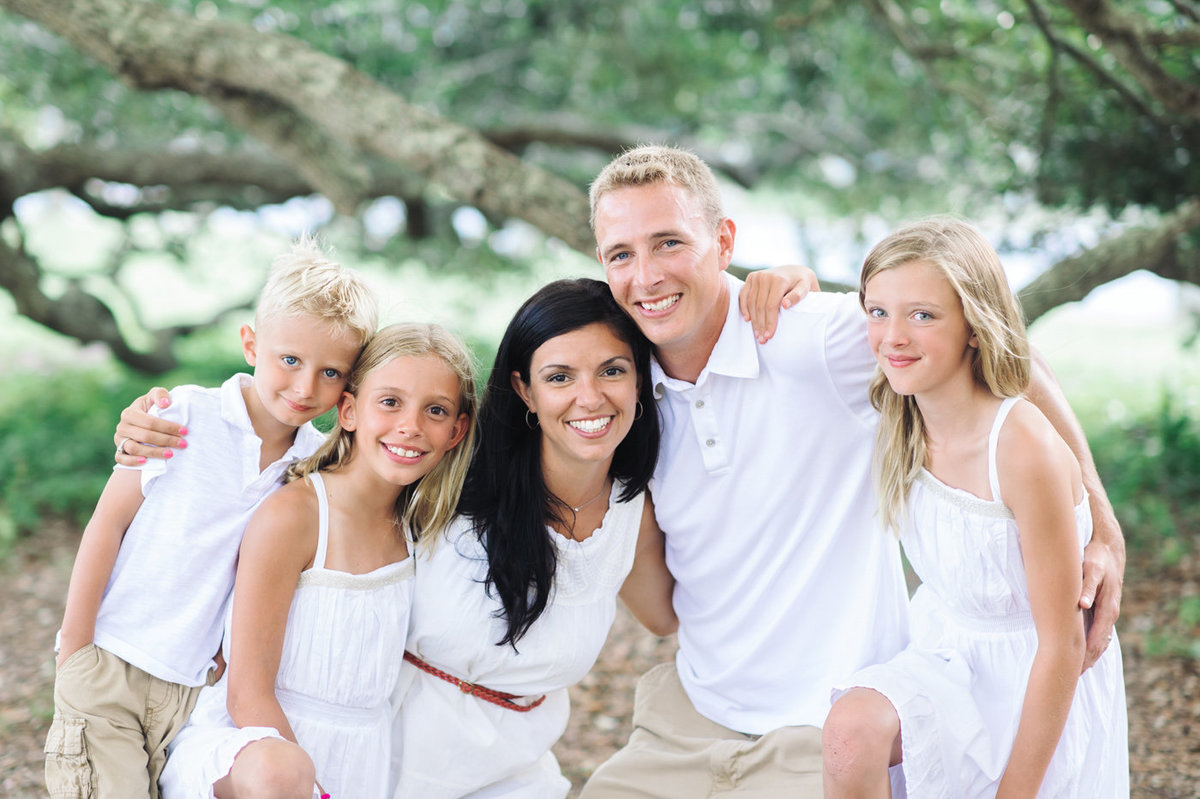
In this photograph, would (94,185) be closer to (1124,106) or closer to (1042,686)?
(1124,106)

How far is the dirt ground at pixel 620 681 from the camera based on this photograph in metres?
3.85

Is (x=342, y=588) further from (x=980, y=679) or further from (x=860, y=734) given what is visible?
(x=980, y=679)

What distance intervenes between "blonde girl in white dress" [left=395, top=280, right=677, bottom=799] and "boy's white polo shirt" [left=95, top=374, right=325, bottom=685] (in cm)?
51

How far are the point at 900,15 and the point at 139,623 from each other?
5621 millimetres

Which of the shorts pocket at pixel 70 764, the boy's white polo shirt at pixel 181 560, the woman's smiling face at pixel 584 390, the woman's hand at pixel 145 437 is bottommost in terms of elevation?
the shorts pocket at pixel 70 764

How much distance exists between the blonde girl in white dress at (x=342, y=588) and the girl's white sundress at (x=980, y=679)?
1.20 meters

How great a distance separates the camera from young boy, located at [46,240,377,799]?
2.48 meters

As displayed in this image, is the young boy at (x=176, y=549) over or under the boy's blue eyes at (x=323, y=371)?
under

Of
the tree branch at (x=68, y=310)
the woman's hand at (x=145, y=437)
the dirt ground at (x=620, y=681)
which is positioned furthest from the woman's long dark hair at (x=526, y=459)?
the tree branch at (x=68, y=310)

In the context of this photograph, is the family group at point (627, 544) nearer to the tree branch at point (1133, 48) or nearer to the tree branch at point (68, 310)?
the tree branch at point (1133, 48)

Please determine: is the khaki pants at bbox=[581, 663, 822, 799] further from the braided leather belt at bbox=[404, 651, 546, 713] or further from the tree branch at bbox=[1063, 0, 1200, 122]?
the tree branch at bbox=[1063, 0, 1200, 122]

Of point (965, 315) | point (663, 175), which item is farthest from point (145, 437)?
point (965, 315)

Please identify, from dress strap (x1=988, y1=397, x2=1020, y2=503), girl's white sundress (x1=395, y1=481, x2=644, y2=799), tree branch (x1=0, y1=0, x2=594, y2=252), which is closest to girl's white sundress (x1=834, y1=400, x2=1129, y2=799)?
dress strap (x1=988, y1=397, x2=1020, y2=503)

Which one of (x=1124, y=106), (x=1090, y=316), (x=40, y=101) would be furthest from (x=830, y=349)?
(x=1090, y=316)
